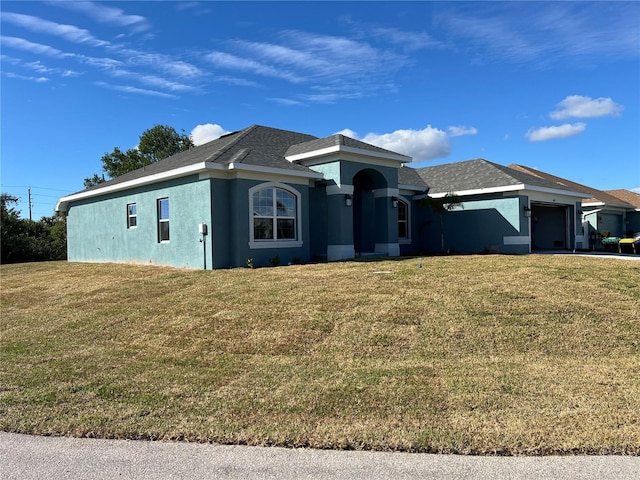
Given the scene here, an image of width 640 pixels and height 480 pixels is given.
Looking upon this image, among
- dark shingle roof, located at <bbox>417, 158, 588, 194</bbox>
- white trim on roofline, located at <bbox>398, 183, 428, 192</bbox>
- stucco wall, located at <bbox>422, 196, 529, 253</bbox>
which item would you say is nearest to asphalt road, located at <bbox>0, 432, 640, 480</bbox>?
stucco wall, located at <bbox>422, 196, 529, 253</bbox>

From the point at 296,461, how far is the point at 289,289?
21.5 feet

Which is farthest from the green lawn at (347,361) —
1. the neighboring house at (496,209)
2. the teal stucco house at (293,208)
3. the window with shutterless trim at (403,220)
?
the window with shutterless trim at (403,220)

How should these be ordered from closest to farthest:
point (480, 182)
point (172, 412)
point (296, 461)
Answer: point (296, 461) < point (172, 412) < point (480, 182)

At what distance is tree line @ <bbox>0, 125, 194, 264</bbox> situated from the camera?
29417 millimetres

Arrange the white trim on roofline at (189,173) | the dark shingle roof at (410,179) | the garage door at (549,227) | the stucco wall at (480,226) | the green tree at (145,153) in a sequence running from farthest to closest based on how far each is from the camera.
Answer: the green tree at (145,153) → the garage door at (549,227) → the dark shingle roof at (410,179) → the stucco wall at (480,226) → the white trim on roofline at (189,173)

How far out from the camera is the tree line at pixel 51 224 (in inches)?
1158

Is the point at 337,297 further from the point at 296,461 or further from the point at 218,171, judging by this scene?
the point at 218,171

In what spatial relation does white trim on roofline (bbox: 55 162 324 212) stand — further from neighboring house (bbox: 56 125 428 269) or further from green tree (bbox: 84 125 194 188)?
green tree (bbox: 84 125 194 188)

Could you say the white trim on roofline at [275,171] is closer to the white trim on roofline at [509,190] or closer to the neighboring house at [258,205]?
the neighboring house at [258,205]

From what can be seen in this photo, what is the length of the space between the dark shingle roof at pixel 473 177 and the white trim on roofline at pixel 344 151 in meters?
4.19

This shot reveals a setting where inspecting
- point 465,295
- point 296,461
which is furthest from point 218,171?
point 296,461

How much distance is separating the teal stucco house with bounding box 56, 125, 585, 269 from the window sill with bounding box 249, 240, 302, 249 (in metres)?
0.04

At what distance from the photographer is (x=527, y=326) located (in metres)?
7.70

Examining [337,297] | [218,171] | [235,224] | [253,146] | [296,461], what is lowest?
[296,461]
